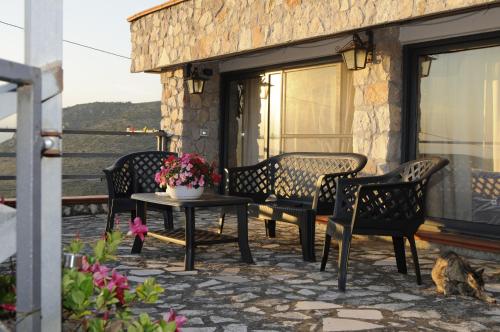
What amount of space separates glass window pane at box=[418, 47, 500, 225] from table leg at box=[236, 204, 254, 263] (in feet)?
6.92

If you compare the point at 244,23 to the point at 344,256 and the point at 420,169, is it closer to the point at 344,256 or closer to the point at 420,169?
the point at 420,169

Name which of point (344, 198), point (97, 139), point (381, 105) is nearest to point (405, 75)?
point (381, 105)

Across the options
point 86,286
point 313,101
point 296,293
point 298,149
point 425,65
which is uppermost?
point 425,65

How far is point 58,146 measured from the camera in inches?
46.6

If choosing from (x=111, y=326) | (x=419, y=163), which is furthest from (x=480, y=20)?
(x=111, y=326)

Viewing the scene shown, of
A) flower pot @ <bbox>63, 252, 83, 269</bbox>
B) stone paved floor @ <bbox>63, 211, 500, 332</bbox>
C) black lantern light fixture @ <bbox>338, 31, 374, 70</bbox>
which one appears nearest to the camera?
flower pot @ <bbox>63, 252, 83, 269</bbox>

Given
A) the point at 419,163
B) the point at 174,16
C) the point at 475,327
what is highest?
the point at 174,16

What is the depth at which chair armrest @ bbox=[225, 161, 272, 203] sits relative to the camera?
5.70 m

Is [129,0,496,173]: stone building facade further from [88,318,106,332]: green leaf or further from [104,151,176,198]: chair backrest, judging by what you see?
[88,318,106,332]: green leaf

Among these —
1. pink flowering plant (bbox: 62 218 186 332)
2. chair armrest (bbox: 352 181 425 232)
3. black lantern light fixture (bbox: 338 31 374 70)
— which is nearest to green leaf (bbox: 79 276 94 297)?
pink flowering plant (bbox: 62 218 186 332)

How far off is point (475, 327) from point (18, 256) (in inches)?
97.1

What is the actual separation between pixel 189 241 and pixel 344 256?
Result: 3.80 feet

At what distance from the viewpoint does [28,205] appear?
1.14 metres

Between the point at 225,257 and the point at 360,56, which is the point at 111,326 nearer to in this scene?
the point at 225,257
